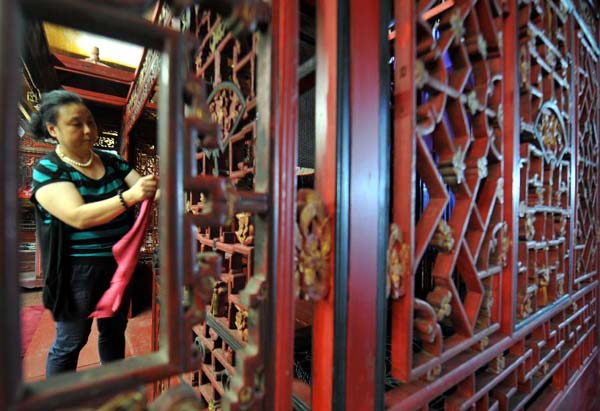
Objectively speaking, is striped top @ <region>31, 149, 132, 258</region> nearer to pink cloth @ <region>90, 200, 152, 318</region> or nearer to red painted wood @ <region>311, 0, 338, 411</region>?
pink cloth @ <region>90, 200, 152, 318</region>

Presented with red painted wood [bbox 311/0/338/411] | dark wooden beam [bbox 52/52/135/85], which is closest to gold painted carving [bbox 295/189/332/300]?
red painted wood [bbox 311/0/338/411]

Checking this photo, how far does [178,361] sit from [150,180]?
587 millimetres

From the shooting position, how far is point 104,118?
9.93 ft

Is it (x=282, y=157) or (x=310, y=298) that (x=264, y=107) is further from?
(x=310, y=298)

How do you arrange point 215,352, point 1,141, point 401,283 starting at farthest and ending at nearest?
point 215,352, point 401,283, point 1,141

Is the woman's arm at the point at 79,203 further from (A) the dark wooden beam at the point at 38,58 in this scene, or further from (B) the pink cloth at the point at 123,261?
(A) the dark wooden beam at the point at 38,58

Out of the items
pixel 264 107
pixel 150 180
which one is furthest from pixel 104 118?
pixel 264 107

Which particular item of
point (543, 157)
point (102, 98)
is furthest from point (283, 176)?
point (102, 98)

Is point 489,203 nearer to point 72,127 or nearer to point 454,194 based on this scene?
point 454,194

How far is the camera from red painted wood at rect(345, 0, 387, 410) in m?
0.49

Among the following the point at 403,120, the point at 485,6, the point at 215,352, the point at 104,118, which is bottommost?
the point at 215,352

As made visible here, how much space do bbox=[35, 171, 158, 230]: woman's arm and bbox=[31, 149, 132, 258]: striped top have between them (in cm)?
4

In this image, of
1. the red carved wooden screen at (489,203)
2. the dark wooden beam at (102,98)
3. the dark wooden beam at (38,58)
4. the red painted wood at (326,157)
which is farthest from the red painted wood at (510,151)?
the dark wooden beam at (102,98)

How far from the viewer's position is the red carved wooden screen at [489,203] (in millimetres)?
562
